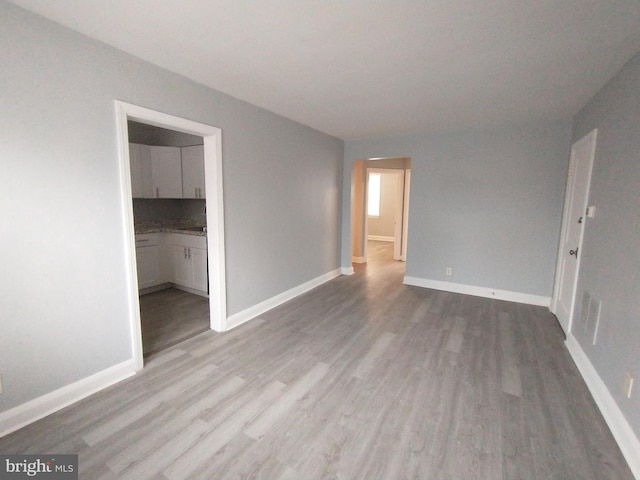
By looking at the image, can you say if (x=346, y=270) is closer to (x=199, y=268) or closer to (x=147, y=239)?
(x=199, y=268)

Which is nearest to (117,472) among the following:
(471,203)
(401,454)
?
(401,454)

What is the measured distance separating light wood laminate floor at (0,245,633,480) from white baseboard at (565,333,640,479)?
0.05 meters

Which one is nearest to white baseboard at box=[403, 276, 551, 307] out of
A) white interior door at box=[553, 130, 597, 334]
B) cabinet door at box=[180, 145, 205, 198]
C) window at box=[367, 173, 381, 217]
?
white interior door at box=[553, 130, 597, 334]

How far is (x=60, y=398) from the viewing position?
1989 mm

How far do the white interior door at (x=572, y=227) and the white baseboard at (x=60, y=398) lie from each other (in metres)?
4.17

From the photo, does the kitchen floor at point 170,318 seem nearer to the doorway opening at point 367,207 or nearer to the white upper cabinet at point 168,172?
the white upper cabinet at point 168,172

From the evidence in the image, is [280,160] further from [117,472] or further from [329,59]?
[117,472]

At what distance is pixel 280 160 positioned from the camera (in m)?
3.79

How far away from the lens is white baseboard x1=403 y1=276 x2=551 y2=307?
13.5ft

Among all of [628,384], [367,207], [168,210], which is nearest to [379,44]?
[628,384]

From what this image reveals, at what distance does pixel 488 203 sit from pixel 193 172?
435 cm

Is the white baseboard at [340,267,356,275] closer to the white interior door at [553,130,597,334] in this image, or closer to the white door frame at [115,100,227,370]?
the white door frame at [115,100,227,370]

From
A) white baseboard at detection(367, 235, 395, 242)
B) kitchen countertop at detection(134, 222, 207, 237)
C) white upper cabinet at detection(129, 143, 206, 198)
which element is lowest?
white baseboard at detection(367, 235, 395, 242)

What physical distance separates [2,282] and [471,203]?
500 cm
